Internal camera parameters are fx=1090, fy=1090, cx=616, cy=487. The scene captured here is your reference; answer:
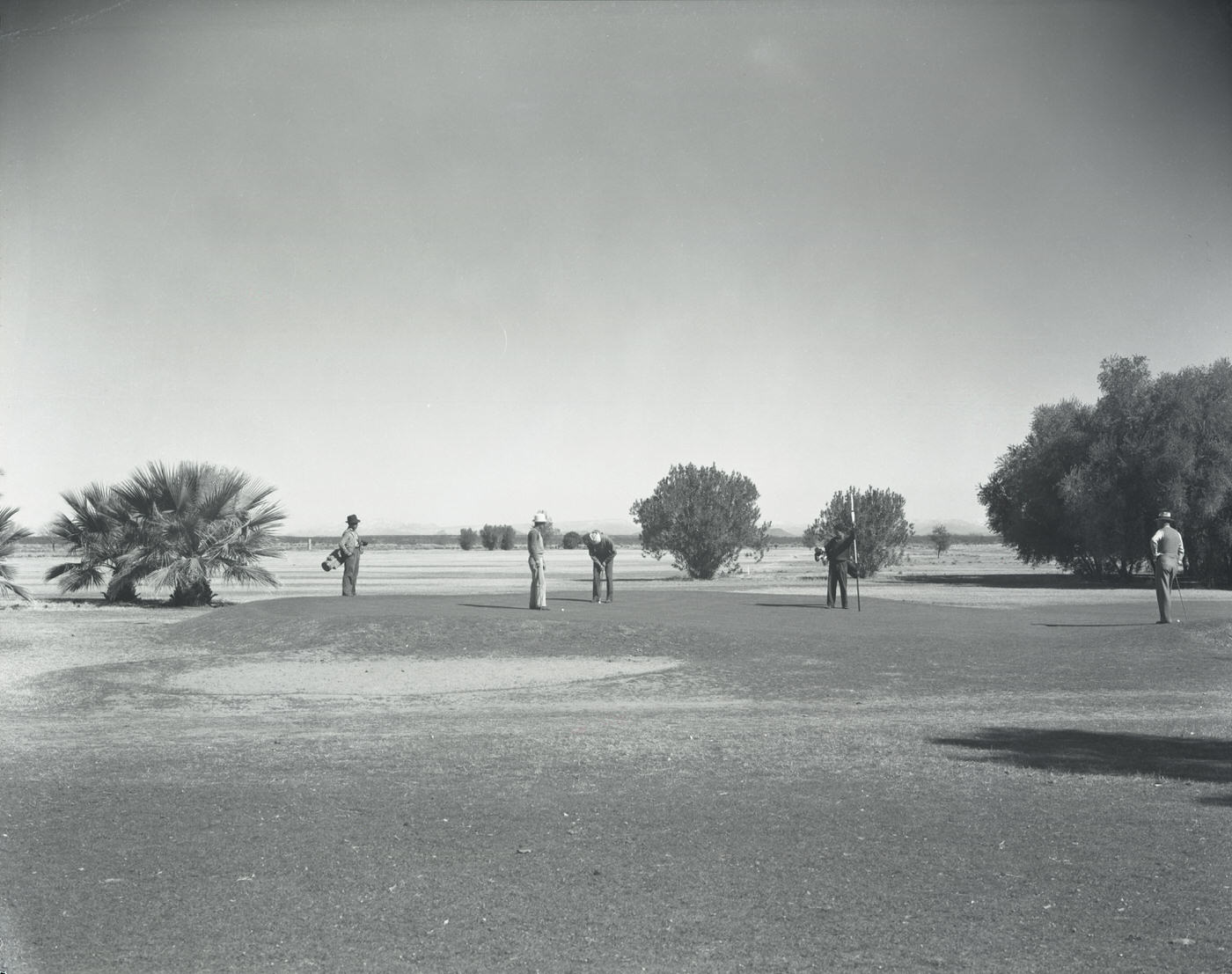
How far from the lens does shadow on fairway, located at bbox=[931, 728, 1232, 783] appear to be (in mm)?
8938

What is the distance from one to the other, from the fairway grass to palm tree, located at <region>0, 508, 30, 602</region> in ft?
41.0

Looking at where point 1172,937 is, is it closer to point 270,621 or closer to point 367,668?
point 367,668

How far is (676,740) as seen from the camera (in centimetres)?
1058

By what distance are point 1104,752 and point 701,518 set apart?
41.2m

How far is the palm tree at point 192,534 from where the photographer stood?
94.2 feet

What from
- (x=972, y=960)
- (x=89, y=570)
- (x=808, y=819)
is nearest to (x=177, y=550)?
Answer: (x=89, y=570)

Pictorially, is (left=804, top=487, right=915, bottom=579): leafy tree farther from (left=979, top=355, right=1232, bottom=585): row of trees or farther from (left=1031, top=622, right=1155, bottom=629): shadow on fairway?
(left=1031, top=622, right=1155, bottom=629): shadow on fairway

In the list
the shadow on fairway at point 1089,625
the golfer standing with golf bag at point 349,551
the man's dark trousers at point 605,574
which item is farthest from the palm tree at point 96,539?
the shadow on fairway at point 1089,625

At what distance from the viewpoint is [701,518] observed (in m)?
50.9

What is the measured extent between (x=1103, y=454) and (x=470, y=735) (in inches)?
1490

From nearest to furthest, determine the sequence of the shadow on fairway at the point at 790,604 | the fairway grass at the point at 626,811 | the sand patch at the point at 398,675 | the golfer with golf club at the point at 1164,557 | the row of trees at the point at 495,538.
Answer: the fairway grass at the point at 626,811 < the sand patch at the point at 398,675 < the golfer with golf club at the point at 1164,557 < the shadow on fairway at the point at 790,604 < the row of trees at the point at 495,538

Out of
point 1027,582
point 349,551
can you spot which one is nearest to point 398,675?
point 349,551

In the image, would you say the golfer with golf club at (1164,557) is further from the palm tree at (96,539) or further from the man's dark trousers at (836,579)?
the palm tree at (96,539)

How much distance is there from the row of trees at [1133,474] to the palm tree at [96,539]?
33490 millimetres
